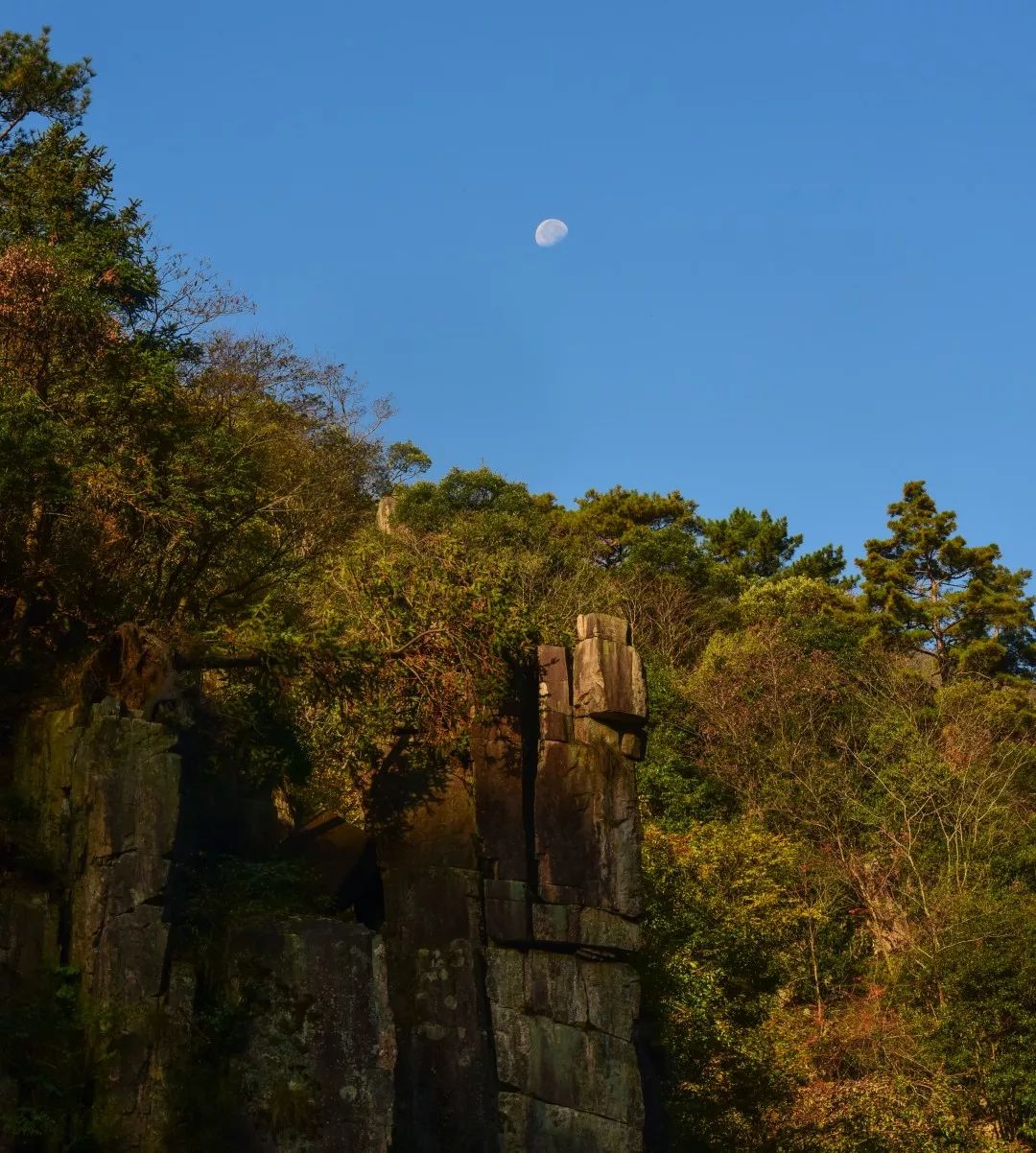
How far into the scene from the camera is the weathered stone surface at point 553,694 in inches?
795

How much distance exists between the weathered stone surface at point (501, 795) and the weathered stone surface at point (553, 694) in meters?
0.41

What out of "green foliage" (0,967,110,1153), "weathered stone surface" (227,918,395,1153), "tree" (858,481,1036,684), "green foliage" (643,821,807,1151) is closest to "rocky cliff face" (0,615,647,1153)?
"weathered stone surface" (227,918,395,1153)

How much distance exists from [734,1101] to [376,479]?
3672cm

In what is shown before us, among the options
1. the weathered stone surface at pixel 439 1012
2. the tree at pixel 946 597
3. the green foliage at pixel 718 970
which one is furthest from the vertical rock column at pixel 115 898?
the tree at pixel 946 597

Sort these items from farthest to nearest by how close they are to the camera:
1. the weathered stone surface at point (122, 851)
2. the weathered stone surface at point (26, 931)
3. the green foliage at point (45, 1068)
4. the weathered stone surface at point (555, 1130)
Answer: the weathered stone surface at point (555, 1130), the weathered stone surface at point (122, 851), the weathered stone surface at point (26, 931), the green foliage at point (45, 1068)

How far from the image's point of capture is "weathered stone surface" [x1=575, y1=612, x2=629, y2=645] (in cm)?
2045

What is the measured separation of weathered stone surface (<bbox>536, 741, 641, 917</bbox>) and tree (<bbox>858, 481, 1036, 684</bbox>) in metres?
34.0

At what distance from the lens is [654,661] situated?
46250mm

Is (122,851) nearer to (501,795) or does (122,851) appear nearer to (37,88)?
(501,795)

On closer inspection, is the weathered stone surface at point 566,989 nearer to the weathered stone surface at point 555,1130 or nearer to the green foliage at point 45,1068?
the weathered stone surface at point 555,1130

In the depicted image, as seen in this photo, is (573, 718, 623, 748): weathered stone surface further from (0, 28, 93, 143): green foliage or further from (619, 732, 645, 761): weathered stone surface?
(0, 28, 93, 143): green foliage

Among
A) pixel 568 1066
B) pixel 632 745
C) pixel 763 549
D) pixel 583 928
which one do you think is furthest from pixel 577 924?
pixel 763 549

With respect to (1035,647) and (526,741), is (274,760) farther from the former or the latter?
(1035,647)

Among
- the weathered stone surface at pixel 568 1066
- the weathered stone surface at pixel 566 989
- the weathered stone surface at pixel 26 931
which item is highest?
the weathered stone surface at pixel 26 931
